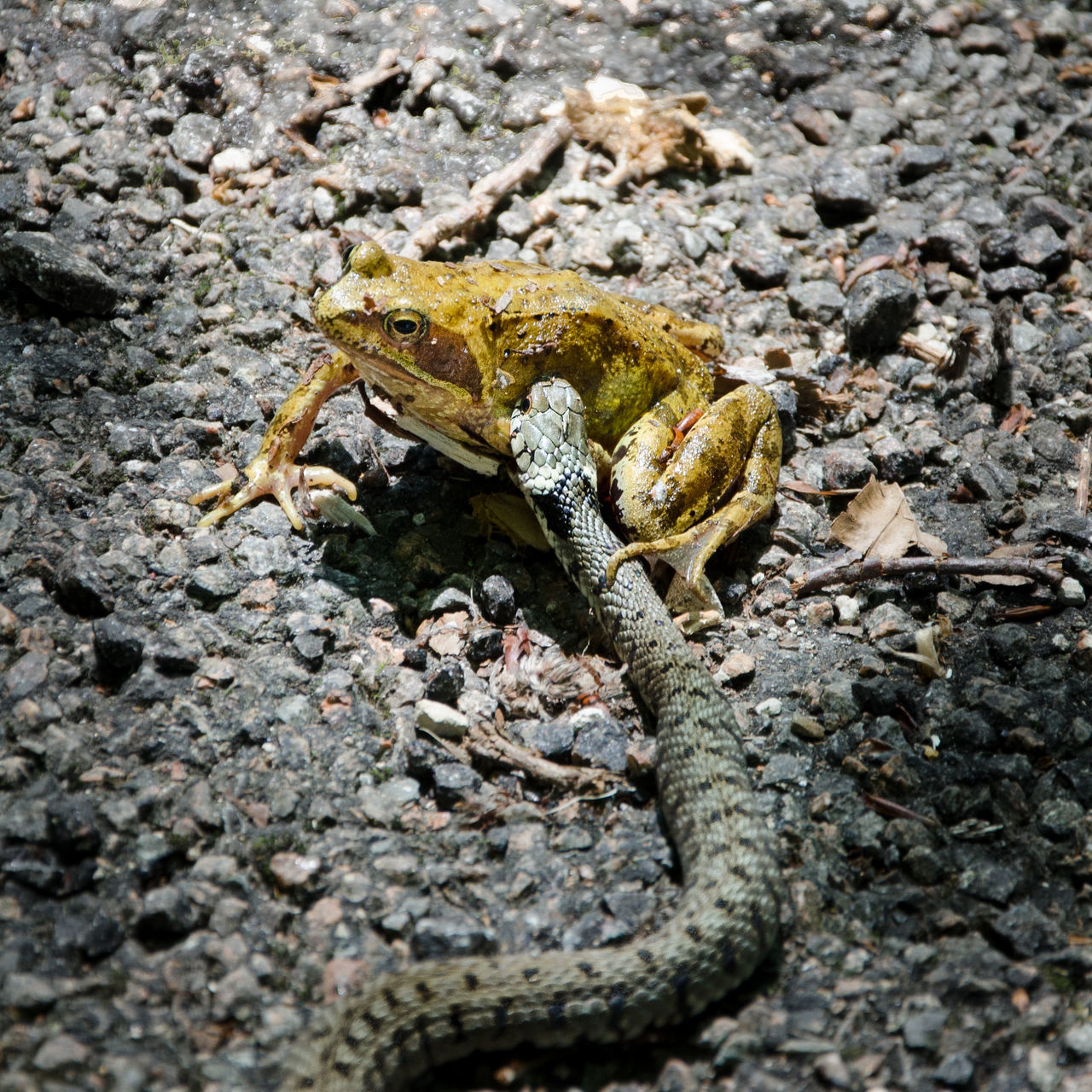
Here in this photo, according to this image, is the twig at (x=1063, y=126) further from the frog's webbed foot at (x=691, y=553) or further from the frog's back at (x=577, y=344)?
the frog's webbed foot at (x=691, y=553)

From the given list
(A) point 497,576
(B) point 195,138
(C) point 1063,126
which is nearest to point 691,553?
(A) point 497,576

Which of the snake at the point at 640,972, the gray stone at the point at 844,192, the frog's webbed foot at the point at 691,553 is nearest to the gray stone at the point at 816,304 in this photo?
the gray stone at the point at 844,192

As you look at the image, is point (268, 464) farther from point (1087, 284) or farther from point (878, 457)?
point (1087, 284)

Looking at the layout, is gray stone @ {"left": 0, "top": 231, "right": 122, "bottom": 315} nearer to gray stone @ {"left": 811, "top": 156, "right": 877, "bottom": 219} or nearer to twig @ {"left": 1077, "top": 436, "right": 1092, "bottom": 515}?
gray stone @ {"left": 811, "top": 156, "right": 877, "bottom": 219}

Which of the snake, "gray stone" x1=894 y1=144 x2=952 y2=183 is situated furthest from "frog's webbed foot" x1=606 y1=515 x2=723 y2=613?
"gray stone" x1=894 y1=144 x2=952 y2=183

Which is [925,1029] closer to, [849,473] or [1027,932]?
[1027,932]

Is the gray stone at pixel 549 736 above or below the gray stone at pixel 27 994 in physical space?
below

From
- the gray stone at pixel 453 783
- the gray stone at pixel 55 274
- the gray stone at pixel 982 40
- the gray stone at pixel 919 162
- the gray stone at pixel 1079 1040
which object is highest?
the gray stone at pixel 982 40
